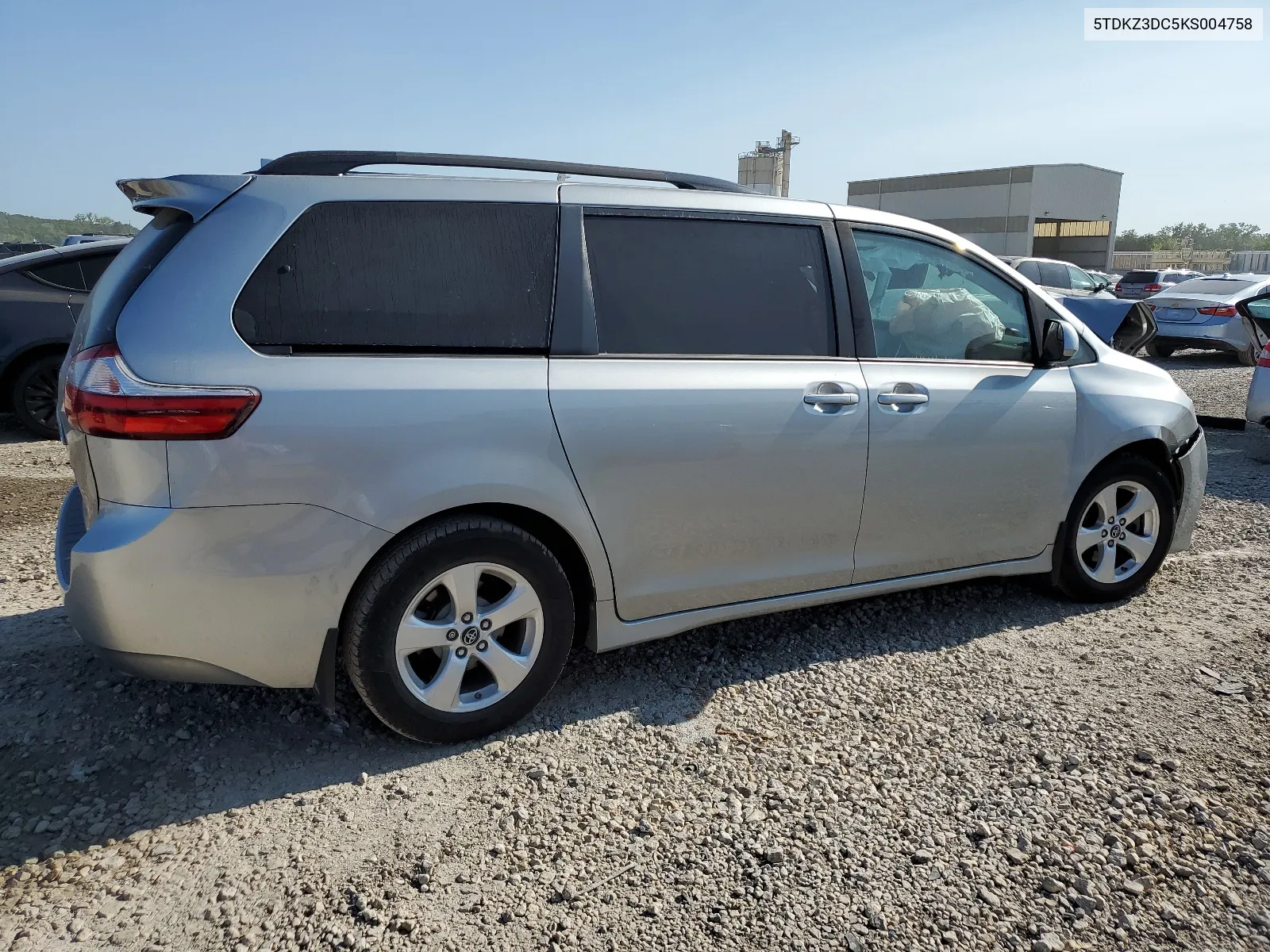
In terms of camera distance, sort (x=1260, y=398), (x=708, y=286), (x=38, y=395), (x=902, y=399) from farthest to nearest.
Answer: (x=38, y=395), (x=1260, y=398), (x=902, y=399), (x=708, y=286)

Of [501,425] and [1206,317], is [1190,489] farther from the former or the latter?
[1206,317]

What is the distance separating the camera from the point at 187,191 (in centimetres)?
292

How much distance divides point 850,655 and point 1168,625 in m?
1.57

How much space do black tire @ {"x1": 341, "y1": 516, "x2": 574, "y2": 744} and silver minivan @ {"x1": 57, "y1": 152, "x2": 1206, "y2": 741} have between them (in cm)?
1

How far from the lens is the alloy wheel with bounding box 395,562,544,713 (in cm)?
296

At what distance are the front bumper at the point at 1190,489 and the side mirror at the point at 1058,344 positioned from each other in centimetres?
95

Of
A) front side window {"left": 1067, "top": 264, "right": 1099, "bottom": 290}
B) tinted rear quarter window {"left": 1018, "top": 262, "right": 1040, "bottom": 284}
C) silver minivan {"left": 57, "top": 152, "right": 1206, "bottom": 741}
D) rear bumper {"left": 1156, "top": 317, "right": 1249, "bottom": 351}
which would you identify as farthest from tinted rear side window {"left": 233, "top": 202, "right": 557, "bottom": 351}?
front side window {"left": 1067, "top": 264, "right": 1099, "bottom": 290}

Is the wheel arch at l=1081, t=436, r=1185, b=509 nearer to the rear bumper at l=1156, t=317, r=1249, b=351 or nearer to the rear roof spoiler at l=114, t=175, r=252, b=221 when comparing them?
the rear roof spoiler at l=114, t=175, r=252, b=221

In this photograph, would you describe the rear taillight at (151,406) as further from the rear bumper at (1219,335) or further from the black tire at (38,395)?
the rear bumper at (1219,335)

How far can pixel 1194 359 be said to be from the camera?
1574 centimetres

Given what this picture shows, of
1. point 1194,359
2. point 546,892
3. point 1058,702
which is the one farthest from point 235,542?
point 1194,359

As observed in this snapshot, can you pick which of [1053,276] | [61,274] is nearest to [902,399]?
[61,274]

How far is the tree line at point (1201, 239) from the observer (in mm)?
104125

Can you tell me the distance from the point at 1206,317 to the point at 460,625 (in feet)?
49.2
